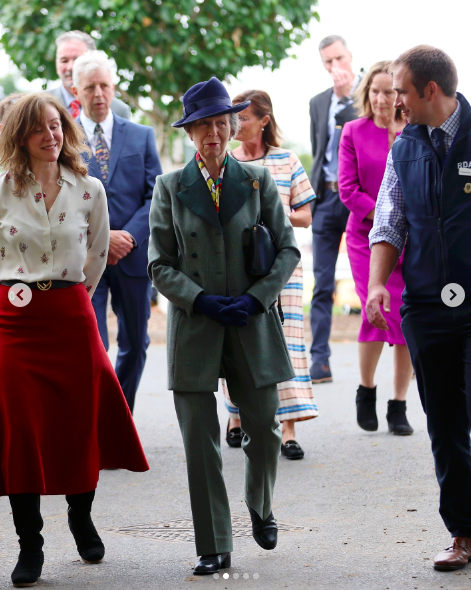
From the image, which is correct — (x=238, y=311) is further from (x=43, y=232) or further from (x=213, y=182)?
(x=43, y=232)

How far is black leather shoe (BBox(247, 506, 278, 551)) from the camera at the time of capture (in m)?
4.69

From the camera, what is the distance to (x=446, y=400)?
457 cm

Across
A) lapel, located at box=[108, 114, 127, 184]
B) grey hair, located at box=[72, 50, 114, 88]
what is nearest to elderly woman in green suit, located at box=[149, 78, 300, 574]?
lapel, located at box=[108, 114, 127, 184]

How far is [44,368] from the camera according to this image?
464 centimetres

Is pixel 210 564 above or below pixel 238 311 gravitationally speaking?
below

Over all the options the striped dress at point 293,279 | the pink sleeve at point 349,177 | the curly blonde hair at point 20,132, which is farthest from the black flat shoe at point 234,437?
the curly blonde hair at point 20,132

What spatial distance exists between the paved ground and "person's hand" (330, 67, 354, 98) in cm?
329

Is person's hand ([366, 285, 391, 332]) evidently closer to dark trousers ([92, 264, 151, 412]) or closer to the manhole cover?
the manhole cover

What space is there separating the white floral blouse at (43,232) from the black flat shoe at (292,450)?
2.51 metres

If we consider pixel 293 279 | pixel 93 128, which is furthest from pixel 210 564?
pixel 93 128

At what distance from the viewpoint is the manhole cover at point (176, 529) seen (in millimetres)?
5156

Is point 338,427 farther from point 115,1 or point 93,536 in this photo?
point 115,1

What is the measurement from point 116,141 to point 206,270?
8.32 feet

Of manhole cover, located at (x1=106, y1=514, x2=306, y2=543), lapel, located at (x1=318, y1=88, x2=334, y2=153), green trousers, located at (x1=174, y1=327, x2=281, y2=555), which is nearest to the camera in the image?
green trousers, located at (x1=174, y1=327, x2=281, y2=555)
